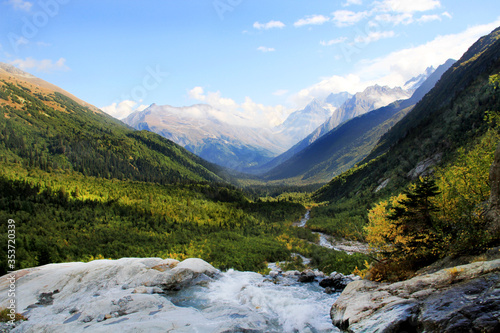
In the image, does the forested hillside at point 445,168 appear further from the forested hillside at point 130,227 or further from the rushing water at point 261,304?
the forested hillside at point 130,227

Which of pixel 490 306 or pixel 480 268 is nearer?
pixel 490 306

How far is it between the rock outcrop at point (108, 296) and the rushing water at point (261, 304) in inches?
85.4

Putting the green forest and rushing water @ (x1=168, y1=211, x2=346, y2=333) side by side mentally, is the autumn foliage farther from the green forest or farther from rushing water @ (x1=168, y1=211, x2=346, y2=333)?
rushing water @ (x1=168, y1=211, x2=346, y2=333)

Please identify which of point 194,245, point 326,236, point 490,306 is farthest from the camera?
point 326,236

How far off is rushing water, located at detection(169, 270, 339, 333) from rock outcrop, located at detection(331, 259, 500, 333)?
6012 millimetres

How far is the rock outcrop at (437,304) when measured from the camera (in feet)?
37.1

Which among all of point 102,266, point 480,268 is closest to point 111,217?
point 102,266

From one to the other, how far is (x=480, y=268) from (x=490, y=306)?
2919 millimetres

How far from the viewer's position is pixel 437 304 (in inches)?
523

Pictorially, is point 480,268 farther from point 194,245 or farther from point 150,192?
point 150,192

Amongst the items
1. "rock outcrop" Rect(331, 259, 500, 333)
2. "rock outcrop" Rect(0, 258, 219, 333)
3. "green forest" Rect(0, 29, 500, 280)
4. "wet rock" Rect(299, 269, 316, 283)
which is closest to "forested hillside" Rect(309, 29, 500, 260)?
"green forest" Rect(0, 29, 500, 280)

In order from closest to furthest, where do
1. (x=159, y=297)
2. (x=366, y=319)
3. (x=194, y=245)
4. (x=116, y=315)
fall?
(x=366, y=319) < (x=116, y=315) < (x=159, y=297) < (x=194, y=245)

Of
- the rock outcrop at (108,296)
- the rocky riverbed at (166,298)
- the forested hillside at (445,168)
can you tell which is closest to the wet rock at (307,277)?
the rocky riverbed at (166,298)

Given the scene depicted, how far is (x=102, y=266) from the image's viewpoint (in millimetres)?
36594
